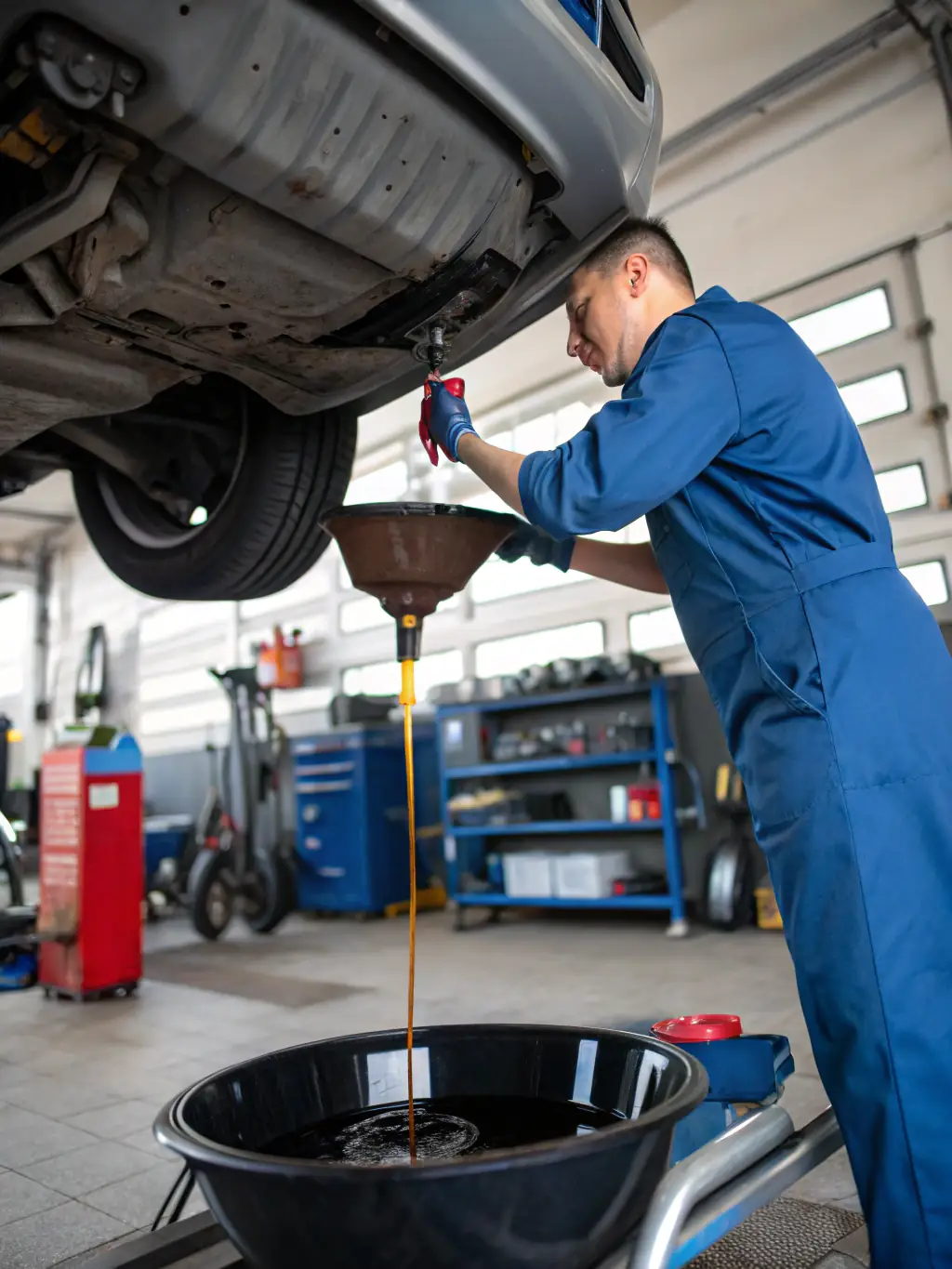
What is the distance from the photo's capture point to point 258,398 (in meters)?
1.78

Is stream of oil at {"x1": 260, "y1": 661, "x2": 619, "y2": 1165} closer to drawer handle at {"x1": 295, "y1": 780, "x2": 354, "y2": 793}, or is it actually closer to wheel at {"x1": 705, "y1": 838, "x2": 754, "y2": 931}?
wheel at {"x1": 705, "y1": 838, "x2": 754, "y2": 931}

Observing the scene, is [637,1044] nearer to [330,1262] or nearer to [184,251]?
[330,1262]

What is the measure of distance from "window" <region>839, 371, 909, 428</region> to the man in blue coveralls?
3.42 meters

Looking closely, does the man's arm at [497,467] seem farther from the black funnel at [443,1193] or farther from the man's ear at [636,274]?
the black funnel at [443,1193]

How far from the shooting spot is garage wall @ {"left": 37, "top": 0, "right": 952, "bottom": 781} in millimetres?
4094

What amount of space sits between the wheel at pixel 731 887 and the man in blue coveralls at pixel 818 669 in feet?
10.6

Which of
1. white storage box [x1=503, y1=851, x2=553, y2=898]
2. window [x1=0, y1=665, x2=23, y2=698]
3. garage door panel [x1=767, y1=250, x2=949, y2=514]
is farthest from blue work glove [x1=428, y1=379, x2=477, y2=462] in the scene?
window [x1=0, y1=665, x2=23, y2=698]

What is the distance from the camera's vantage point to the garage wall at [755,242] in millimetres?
4094

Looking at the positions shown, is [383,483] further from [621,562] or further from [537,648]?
[621,562]

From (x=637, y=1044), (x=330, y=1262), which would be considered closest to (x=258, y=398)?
(x=637, y=1044)

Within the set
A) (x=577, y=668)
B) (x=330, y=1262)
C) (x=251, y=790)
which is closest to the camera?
(x=330, y=1262)

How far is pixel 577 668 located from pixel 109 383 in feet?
11.3

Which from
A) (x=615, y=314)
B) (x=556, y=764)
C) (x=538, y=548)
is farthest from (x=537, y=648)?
(x=615, y=314)

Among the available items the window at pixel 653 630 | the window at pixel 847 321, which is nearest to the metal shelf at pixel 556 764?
the window at pixel 653 630
